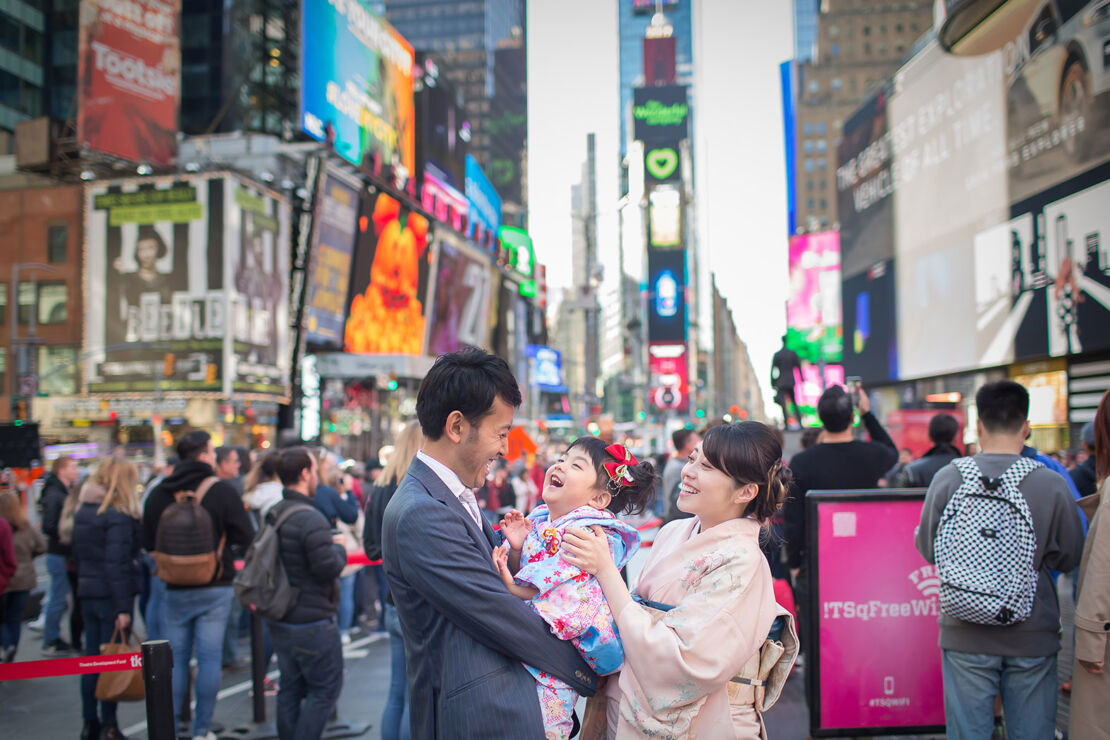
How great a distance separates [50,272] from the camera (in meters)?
38.0

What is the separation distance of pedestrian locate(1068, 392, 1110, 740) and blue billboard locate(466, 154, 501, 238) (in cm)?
5447

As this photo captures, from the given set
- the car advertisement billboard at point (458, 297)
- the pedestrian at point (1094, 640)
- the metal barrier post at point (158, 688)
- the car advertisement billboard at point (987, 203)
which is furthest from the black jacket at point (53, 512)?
the car advertisement billboard at point (458, 297)

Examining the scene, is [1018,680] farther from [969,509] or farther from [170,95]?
[170,95]

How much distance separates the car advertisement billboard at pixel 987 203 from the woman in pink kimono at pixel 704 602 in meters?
19.2

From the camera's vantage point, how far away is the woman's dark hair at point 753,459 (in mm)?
2648

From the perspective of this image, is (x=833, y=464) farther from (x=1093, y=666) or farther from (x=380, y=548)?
(x=380, y=548)

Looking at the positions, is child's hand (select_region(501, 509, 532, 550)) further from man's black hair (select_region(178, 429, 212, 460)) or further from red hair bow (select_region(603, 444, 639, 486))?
man's black hair (select_region(178, 429, 212, 460))

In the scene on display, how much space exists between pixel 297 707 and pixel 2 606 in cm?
430

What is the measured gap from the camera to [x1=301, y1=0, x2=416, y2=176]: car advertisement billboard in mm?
33844

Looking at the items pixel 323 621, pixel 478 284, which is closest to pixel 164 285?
pixel 478 284

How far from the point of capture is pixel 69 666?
366 centimetres

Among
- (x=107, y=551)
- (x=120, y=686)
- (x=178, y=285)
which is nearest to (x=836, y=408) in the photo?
(x=120, y=686)

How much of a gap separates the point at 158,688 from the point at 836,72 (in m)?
98.6

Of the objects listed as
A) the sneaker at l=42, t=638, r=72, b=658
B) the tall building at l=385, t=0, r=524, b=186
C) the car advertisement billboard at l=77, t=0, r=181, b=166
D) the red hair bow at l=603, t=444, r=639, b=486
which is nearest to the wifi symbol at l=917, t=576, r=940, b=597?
the red hair bow at l=603, t=444, r=639, b=486
